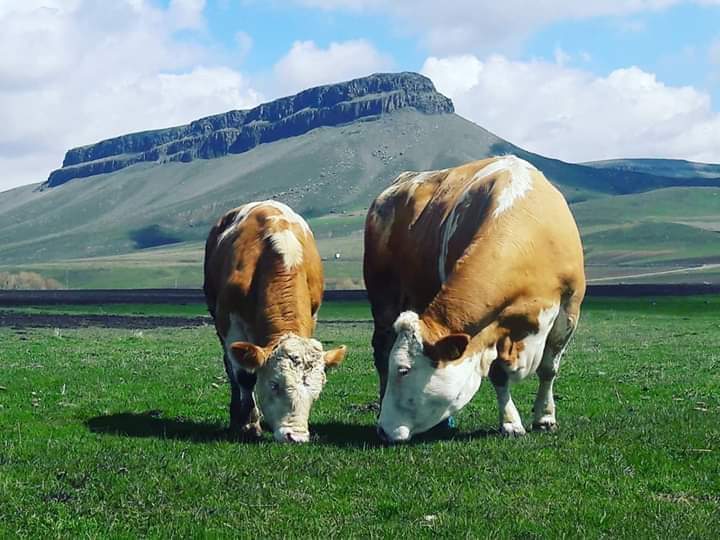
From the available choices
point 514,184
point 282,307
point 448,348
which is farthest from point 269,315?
point 514,184

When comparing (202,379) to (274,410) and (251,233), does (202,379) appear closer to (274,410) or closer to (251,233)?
(251,233)

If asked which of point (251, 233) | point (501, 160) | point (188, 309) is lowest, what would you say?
point (188, 309)

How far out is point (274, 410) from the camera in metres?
14.1

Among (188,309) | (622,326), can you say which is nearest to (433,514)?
(622,326)

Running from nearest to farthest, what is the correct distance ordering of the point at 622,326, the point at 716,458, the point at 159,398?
the point at 716,458
the point at 159,398
the point at 622,326

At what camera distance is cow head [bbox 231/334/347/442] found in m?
14.0

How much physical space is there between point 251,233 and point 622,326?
42.8 metres

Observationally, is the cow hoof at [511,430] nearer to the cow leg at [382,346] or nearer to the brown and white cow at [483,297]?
the brown and white cow at [483,297]

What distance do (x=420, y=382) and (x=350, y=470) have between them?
6.17 feet

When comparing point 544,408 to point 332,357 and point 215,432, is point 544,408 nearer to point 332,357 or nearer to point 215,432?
point 332,357

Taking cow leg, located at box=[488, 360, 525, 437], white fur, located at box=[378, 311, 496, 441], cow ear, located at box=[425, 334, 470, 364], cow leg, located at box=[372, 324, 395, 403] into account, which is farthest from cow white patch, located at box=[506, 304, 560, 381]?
cow leg, located at box=[372, 324, 395, 403]

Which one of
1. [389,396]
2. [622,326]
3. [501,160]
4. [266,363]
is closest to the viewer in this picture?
[389,396]

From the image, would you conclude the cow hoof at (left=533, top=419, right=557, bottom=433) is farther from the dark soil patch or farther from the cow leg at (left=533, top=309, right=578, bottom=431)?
the dark soil patch

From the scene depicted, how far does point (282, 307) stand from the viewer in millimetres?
14977
